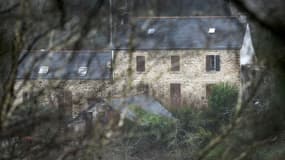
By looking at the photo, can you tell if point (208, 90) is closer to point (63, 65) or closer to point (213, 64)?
point (213, 64)

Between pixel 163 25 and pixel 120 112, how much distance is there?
1.04 feet

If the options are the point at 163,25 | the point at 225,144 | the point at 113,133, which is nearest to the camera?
the point at 225,144

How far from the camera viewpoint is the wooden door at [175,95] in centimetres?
1459

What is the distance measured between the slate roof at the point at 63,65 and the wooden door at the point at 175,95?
11821 millimetres

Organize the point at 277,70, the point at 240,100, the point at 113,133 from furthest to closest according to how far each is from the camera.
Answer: the point at 113,133
the point at 240,100
the point at 277,70

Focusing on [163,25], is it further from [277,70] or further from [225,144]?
[277,70]

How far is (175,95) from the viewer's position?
1655 cm

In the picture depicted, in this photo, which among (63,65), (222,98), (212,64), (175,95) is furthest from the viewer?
(212,64)

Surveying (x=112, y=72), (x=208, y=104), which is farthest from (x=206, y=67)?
(x=112, y=72)

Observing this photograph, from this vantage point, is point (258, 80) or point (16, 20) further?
point (16, 20)

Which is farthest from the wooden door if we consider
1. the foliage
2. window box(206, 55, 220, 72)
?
window box(206, 55, 220, 72)

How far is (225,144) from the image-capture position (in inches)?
67.5

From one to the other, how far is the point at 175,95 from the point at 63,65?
14.5 m

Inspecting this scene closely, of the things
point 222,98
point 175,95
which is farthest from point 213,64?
point 175,95
